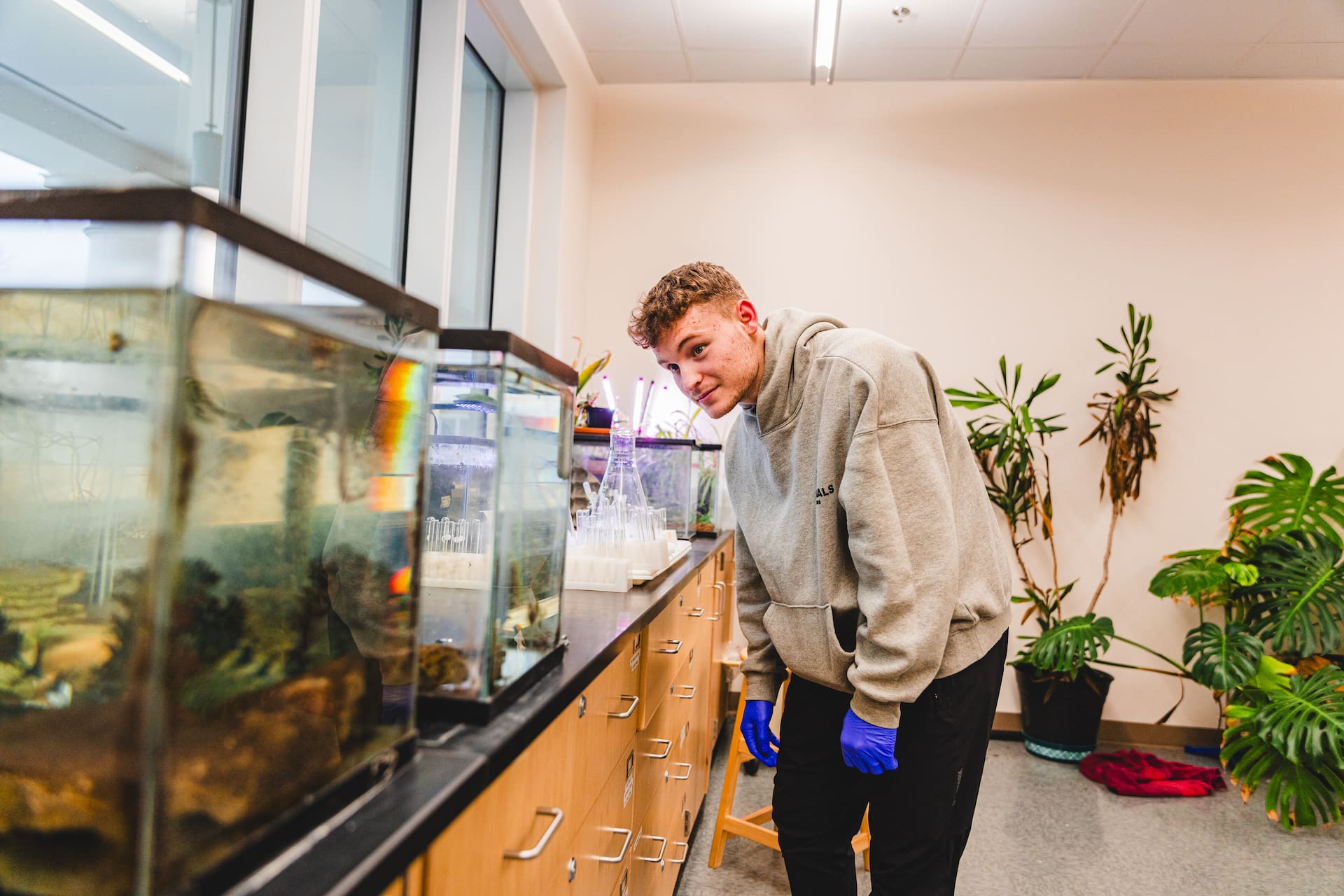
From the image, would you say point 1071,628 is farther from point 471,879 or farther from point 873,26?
point 471,879

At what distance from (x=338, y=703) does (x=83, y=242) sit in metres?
0.40

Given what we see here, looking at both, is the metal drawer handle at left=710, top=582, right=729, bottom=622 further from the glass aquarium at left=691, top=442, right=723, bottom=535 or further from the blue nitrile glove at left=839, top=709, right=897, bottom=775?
the blue nitrile glove at left=839, top=709, right=897, bottom=775

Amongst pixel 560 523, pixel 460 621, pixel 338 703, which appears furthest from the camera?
pixel 560 523

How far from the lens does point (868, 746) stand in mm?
1354

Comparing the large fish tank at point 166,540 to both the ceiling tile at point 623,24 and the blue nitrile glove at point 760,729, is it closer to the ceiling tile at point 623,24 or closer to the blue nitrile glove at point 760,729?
the blue nitrile glove at point 760,729

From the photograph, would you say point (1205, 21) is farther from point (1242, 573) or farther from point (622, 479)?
point (622, 479)

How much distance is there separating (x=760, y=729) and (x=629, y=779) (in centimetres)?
35

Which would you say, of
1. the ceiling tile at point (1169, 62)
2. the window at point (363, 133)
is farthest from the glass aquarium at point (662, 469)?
the ceiling tile at point (1169, 62)

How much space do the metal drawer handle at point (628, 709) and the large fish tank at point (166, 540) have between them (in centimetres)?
65

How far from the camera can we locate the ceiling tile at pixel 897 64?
356 cm

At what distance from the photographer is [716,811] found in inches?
110

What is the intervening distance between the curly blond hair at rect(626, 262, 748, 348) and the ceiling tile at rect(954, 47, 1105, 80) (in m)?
2.68

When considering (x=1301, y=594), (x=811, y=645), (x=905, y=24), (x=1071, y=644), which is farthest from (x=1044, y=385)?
(x=811, y=645)

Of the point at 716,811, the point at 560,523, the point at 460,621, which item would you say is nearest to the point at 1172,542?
the point at 716,811
